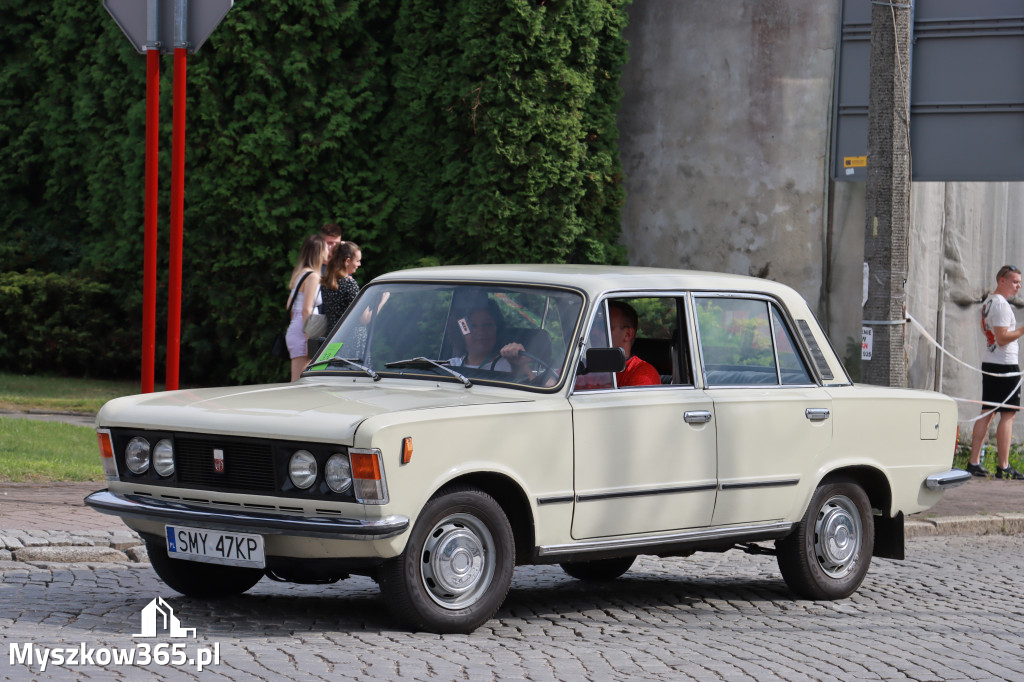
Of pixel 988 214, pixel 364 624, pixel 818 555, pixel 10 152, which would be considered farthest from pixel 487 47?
pixel 364 624

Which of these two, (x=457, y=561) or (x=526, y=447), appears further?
(x=526, y=447)

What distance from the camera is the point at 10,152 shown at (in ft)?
76.6

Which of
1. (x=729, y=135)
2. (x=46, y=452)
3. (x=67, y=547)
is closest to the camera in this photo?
(x=67, y=547)

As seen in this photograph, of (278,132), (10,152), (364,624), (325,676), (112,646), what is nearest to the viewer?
(325,676)

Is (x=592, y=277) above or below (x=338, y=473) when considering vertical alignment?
above

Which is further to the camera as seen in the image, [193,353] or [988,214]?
[193,353]

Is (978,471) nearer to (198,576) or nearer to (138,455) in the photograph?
(198,576)

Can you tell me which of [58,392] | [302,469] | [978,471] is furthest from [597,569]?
[58,392]

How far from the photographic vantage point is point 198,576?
7.43 meters

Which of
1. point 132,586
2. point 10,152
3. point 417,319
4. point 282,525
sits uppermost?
point 10,152

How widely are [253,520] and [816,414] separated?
3.32 m

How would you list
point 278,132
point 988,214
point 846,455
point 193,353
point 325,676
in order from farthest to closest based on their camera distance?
point 193,353
point 278,132
point 988,214
point 846,455
point 325,676

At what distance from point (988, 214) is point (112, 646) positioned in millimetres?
13263

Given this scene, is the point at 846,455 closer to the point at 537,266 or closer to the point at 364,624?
the point at 537,266
